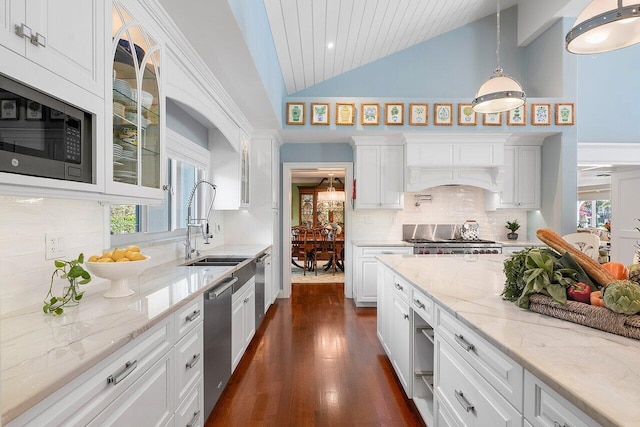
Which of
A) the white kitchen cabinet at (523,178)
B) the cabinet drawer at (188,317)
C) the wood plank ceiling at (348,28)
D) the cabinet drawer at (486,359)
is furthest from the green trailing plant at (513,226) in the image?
the cabinet drawer at (188,317)

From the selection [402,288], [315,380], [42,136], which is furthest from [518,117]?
[42,136]

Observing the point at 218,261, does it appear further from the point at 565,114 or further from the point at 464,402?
the point at 565,114

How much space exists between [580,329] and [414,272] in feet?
3.92

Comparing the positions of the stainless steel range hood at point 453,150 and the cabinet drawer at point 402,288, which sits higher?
the stainless steel range hood at point 453,150

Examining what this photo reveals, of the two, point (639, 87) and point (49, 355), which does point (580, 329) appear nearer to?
point (49, 355)

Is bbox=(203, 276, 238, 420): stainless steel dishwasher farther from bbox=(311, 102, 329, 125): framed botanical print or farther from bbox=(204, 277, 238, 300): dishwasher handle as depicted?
bbox=(311, 102, 329, 125): framed botanical print

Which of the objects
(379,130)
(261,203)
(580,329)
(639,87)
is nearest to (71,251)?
(580,329)

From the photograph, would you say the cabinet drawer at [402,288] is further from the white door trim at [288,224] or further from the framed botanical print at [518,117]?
the framed botanical print at [518,117]

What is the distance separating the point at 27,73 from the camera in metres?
0.98

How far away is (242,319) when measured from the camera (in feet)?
9.17

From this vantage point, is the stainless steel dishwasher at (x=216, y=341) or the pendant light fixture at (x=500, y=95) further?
the pendant light fixture at (x=500, y=95)

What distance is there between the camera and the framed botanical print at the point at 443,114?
4484 mm

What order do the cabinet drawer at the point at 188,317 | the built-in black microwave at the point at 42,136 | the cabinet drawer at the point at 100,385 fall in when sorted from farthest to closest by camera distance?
the cabinet drawer at the point at 188,317
the built-in black microwave at the point at 42,136
the cabinet drawer at the point at 100,385

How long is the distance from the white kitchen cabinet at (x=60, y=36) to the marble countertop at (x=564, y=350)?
Result: 5.61ft
